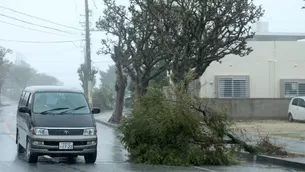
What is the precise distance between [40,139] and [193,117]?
4.13 meters

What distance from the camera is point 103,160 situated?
16.1m

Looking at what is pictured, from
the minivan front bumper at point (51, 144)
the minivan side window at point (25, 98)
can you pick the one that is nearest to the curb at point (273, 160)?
the minivan front bumper at point (51, 144)

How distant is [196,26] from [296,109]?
14.9m

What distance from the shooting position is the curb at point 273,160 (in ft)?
50.9

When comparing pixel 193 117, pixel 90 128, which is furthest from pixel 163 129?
pixel 90 128

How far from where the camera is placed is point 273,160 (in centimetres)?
1664

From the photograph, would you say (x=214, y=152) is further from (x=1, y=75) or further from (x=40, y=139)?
(x=1, y=75)

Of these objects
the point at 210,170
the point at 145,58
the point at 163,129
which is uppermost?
the point at 145,58

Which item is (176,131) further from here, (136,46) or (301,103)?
(301,103)

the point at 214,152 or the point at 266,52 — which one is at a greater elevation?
the point at 266,52

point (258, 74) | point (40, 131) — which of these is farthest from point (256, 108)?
point (40, 131)

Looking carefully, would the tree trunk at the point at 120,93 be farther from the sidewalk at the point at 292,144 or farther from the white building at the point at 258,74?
the sidewalk at the point at 292,144

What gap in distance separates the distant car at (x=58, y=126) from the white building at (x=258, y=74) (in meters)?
23.8

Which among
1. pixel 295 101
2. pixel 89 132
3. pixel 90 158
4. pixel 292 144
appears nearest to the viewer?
pixel 89 132
